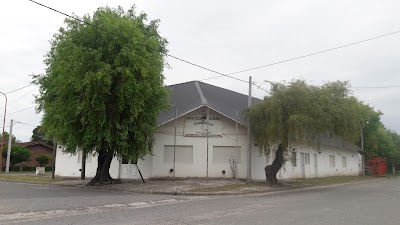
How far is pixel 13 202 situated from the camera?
1439 cm

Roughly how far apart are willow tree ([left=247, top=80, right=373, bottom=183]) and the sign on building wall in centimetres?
489

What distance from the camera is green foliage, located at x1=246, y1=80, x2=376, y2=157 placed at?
22.2 meters

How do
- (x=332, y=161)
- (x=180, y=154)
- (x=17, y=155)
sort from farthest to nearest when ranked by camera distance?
(x=17, y=155), (x=332, y=161), (x=180, y=154)

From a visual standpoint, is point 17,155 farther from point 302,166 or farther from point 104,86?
point 302,166

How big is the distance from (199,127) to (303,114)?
924 centimetres

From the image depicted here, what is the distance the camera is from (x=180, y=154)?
2864 cm

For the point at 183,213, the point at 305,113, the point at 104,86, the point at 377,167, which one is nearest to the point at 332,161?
the point at 377,167

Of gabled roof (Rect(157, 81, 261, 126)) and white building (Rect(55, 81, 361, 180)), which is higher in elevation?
gabled roof (Rect(157, 81, 261, 126))

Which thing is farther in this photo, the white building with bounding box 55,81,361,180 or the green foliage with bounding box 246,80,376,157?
the white building with bounding box 55,81,361,180

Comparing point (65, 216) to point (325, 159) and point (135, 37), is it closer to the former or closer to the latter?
point (135, 37)

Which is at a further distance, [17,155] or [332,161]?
[17,155]

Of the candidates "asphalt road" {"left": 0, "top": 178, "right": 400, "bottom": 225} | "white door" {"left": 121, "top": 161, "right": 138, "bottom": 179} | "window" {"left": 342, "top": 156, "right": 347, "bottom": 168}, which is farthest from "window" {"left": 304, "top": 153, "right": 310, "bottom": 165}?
"asphalt road" {"left": 0, "top": 178, "right": 400, "bottom": 225}

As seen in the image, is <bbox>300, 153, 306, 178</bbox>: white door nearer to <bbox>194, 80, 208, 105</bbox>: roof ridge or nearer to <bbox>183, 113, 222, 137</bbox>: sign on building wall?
<bbox>183, 113, 222, 137</bbox>: sign on building wall

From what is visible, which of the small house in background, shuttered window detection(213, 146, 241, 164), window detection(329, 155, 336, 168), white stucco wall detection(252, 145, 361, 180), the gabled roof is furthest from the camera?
the small house in background
